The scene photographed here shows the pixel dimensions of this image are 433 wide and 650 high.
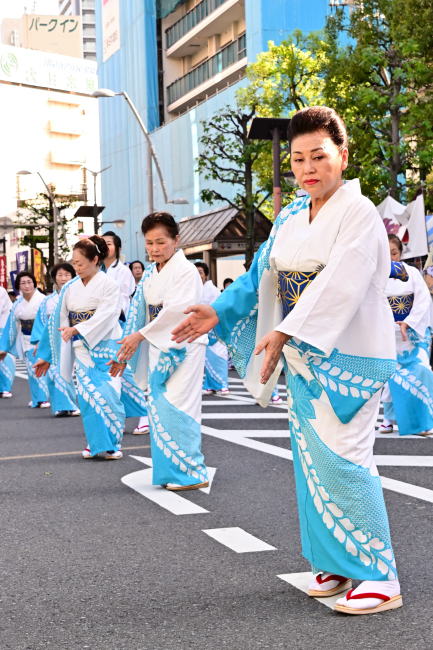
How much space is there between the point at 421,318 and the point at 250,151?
1349cm

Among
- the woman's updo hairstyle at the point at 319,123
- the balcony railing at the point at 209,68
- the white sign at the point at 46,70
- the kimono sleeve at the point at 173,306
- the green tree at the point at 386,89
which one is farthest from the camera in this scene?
the white sign at the point at 46,70

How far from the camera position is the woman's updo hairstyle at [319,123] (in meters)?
3.29

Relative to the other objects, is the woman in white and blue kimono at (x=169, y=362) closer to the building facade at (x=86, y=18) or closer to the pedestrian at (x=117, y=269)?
the pedestrian at (x=117, y=269)

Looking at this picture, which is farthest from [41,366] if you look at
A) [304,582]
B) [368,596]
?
[368,596]

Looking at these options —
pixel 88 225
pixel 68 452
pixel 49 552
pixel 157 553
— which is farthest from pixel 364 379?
pixel 88 225

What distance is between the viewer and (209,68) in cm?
3622

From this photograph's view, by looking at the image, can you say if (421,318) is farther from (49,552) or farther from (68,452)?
(49,552)

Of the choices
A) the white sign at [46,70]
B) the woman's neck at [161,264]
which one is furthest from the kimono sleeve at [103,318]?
the white sign at [46,70]

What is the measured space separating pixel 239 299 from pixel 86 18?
10234 cm

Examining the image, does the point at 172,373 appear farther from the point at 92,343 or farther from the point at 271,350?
the point at 271,350

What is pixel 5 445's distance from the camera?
7930 mm

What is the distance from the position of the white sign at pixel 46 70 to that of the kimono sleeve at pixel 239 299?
86031 mm

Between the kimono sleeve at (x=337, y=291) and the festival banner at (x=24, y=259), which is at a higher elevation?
the festival banner at (x=24, y=259)

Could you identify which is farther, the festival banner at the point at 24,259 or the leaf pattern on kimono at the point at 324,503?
the festival banner at the point at 24,259
